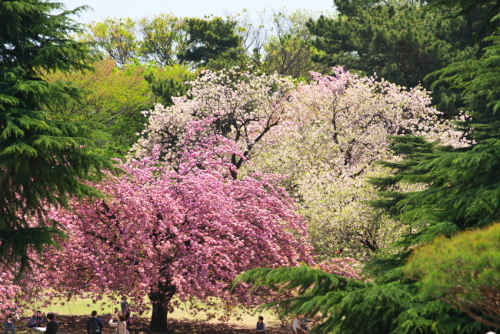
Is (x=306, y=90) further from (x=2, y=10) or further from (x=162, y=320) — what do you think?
(x=2, y=10)

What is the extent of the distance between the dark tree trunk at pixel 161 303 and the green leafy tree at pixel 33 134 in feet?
19.6

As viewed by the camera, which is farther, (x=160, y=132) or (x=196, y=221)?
(x=160, y=132)

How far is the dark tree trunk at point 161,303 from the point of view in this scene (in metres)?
22.8

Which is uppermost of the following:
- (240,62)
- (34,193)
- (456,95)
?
(240,62)

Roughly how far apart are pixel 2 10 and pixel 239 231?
1004cm

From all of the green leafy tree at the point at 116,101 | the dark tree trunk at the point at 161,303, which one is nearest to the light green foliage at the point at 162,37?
the green leafy tree at the point at 116,101

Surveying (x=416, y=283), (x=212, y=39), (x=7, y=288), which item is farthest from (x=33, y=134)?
(x=212, y=39)

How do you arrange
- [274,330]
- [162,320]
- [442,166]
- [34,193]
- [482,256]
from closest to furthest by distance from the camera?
[482,256] → [442,166] → [34,193] → [162,320] → [274,330]

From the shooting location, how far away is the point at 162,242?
70.3 feet

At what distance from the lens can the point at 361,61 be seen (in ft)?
149

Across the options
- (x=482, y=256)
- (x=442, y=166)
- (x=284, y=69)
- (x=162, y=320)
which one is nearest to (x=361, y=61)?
(x=284, y=69)

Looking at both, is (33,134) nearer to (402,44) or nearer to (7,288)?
(7,288)

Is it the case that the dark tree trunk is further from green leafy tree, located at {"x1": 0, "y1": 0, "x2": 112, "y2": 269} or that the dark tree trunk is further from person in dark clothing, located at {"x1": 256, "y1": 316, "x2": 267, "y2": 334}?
green leafy tree, located at {"x1": 0, "y1": 0, "x2": 112, "y2": 269}

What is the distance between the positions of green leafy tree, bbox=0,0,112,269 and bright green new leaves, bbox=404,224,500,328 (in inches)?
399
